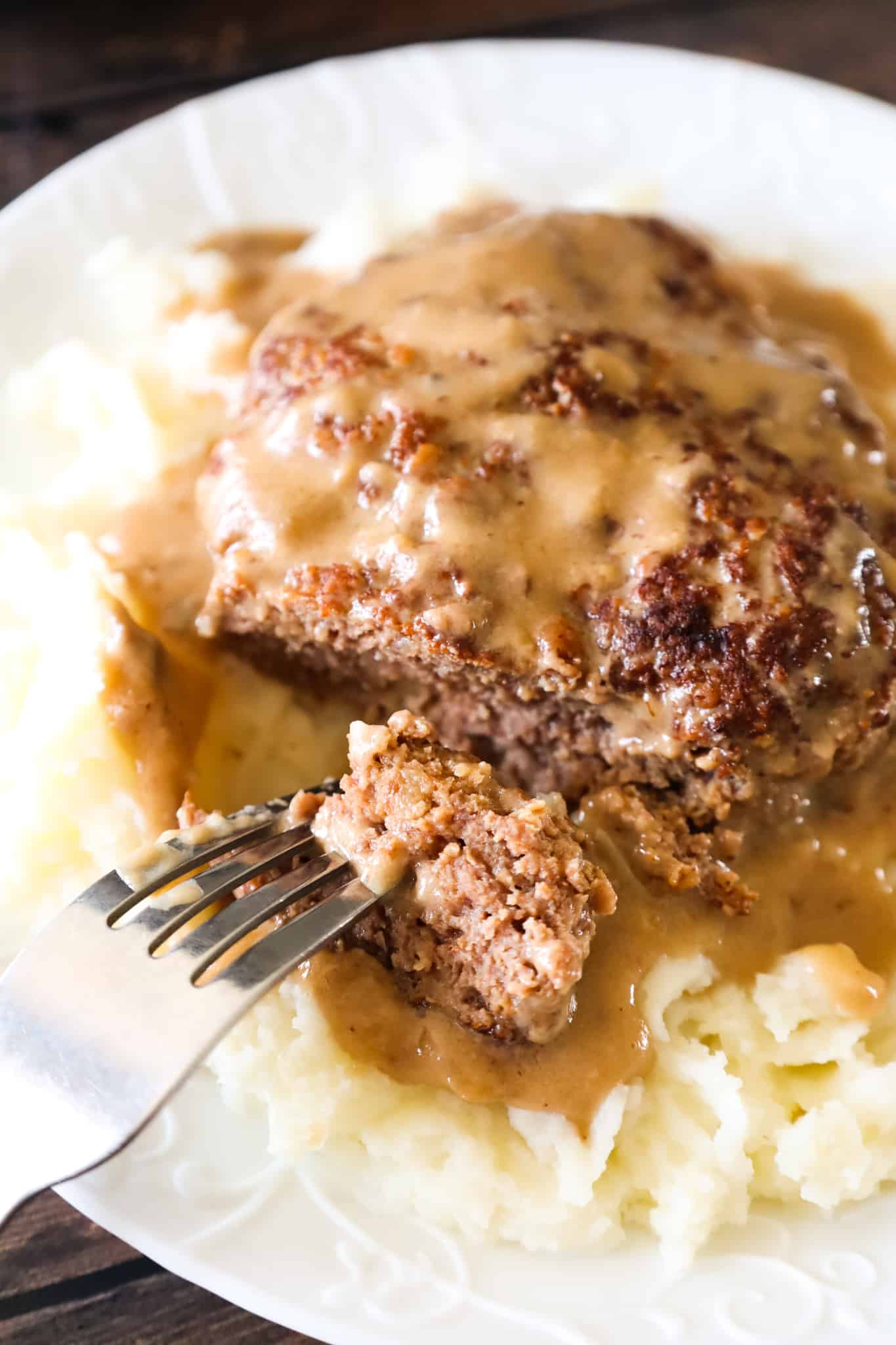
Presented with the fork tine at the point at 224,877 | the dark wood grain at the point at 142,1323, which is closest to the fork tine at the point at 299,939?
the fork tine at the point at 224,877

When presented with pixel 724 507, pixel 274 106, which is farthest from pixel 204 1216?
pixel 274 106

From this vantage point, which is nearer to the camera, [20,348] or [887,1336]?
[887,1336]

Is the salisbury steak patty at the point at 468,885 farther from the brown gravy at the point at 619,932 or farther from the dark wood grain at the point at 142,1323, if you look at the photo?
the dark wood grain at the point at 142,1323

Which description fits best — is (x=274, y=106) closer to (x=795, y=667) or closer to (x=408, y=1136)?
(x=795, y=667)

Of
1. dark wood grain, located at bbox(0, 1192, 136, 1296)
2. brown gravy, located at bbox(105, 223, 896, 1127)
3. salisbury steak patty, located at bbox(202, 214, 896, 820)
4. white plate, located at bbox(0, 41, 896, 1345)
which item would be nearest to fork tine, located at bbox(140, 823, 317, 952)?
brown gravy, located at bbox(105, 223, 896, 1127)

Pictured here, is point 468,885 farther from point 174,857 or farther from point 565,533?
point 565,533

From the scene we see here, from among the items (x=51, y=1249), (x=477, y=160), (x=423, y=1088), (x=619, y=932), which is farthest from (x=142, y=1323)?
(x=477, y=160)
